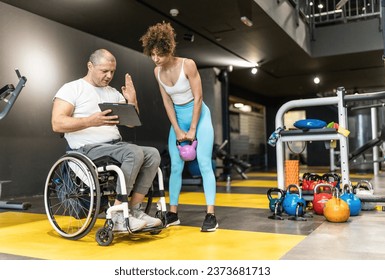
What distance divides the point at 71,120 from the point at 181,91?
0.80 meters

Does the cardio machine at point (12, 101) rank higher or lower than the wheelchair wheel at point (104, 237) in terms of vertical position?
higher

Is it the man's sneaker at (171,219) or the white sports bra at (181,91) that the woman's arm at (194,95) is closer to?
the white sports bra at (181,91)

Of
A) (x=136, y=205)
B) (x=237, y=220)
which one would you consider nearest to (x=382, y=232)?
(x=237, y=220)

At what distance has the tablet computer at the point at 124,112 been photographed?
2252mm

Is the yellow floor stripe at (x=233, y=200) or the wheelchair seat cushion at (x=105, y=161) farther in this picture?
the yellow floor stripe at (x=233, y=200)

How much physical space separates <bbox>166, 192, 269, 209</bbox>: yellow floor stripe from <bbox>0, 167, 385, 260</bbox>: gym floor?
0.62 metres

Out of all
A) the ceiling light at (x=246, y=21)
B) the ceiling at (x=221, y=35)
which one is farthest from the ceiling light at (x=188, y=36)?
the ceiling light at (x=246, y=21)

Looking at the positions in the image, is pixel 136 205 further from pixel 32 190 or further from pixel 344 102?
pixel 32 190

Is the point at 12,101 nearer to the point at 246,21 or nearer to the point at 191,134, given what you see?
the point at 191,134

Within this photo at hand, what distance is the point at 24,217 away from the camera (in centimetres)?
341

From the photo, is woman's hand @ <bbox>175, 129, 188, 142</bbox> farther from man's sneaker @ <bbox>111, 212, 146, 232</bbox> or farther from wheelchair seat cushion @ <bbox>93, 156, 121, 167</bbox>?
man's sneaker @ <bbox>111, 212, 146, 232</bbox>

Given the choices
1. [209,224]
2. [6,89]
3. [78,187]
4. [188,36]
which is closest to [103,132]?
[78,187]

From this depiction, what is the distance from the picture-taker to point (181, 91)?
2.71m
